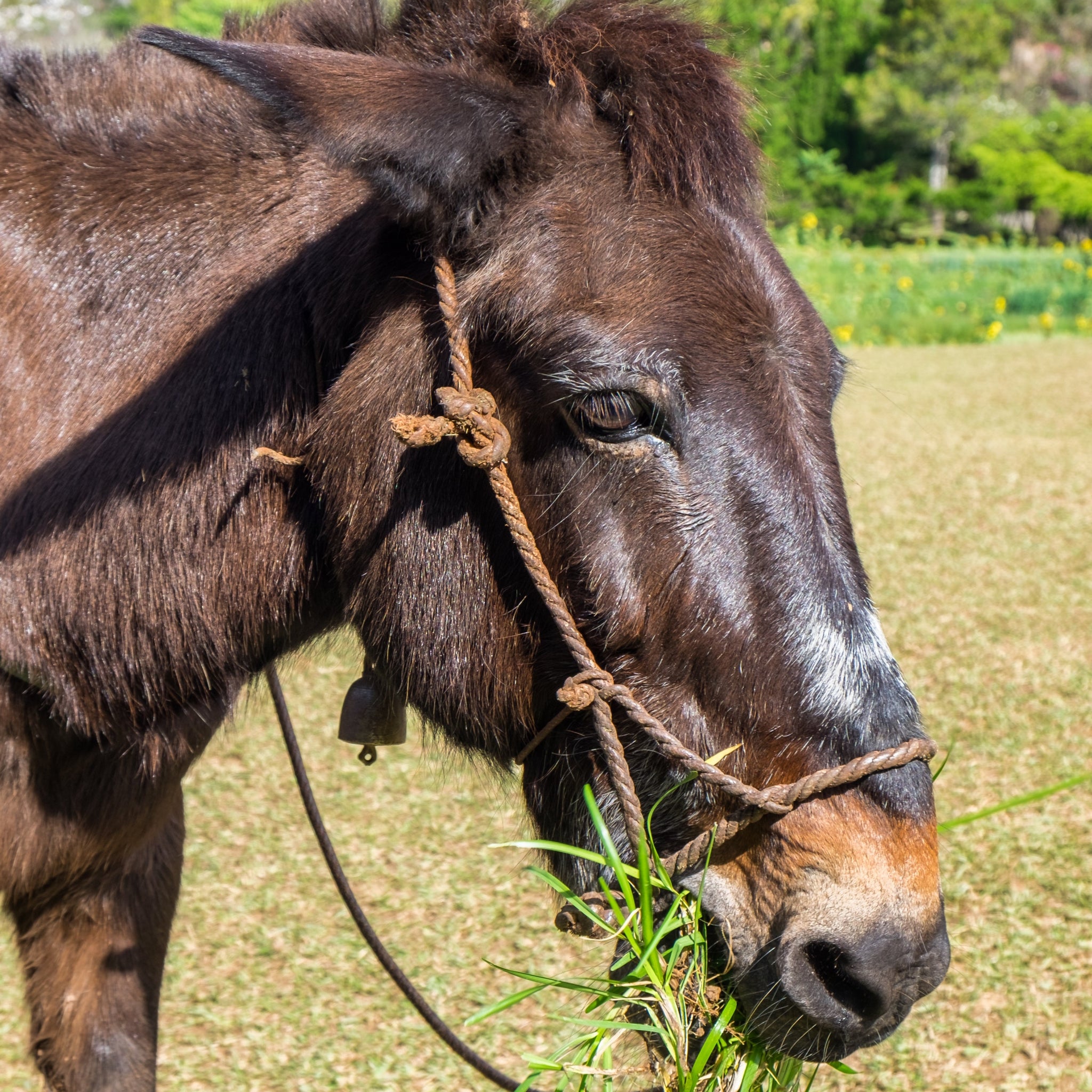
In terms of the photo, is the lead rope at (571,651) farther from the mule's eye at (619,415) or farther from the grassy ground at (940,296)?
the grassy ground at (940,296)

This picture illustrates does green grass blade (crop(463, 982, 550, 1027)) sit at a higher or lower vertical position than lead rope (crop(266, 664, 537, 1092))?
higher

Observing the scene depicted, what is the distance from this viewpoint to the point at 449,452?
1630 mm

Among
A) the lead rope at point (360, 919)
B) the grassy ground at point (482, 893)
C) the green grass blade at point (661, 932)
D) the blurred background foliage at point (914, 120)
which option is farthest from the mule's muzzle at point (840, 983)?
the blurred background foliage at point (914, 120)

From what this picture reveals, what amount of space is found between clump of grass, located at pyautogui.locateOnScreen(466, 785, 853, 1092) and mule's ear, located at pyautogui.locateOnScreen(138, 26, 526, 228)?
2.83 feet

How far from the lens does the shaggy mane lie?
161 centimetres

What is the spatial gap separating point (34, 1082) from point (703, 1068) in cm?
222

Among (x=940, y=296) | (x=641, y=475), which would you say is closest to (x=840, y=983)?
(x=641, y=475)

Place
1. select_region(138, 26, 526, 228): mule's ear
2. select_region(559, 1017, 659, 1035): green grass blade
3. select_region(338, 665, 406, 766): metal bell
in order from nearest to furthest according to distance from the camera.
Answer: select_region(138, 26, 526, 228): mule's ear, select_region(559, 1017, 659, 1035): green grass blade, select_region(338, 665, 406, 766): metal bell

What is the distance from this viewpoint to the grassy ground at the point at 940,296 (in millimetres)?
14273

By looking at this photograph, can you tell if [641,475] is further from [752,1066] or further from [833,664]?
[752,1066]

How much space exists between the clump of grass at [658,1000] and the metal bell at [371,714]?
509 millimetres

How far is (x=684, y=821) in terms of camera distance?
5.16 ft

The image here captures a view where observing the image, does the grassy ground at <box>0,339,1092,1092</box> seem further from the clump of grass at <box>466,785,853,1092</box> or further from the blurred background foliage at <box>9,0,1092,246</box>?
the blurred background foliage at <box>9,0,1092,246</box>

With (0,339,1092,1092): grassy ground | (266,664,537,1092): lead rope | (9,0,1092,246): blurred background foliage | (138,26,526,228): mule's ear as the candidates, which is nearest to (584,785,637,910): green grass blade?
(0,339,1092,1092): grassy ground
